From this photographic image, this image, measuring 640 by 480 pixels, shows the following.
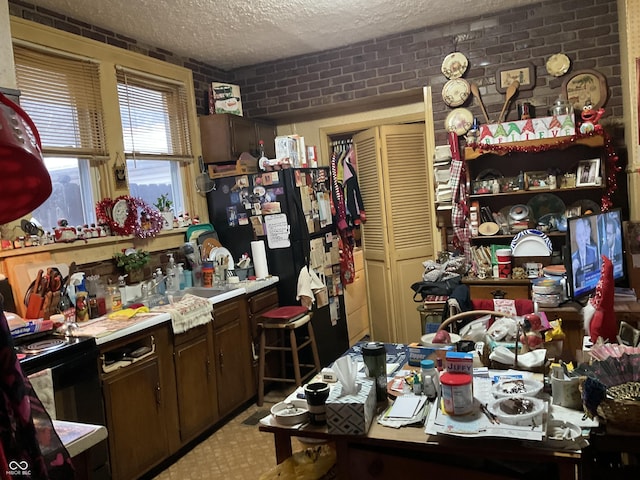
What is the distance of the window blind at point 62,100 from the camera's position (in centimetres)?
324

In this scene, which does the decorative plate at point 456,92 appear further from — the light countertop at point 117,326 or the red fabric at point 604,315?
the light countertop at point 117,326

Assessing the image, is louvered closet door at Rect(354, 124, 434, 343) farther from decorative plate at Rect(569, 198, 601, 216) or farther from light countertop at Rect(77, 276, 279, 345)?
light countertop at Rect(77, 276, 279, 345)

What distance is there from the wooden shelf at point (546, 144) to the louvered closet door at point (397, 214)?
81cm

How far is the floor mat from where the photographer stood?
146 inches

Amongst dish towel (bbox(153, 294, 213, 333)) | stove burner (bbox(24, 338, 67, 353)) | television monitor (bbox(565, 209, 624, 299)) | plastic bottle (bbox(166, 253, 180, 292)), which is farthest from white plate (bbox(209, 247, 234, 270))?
television monitor (bbox(565, 209, 624, 299))

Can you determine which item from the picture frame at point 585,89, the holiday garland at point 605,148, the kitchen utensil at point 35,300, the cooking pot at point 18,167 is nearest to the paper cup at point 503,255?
the holiday garland at point 605,148

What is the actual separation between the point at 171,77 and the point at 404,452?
143 inches

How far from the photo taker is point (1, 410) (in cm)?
79

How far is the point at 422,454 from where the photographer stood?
1.80m

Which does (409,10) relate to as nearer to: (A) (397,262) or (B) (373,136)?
(B) (373,136)

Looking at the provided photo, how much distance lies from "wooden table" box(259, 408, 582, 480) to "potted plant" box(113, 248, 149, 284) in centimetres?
215

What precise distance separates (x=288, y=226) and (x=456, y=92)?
1.80 m

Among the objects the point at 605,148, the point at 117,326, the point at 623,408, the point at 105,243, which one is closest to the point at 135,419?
the point at 117,326

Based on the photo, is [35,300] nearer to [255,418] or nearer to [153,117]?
[255,418]
